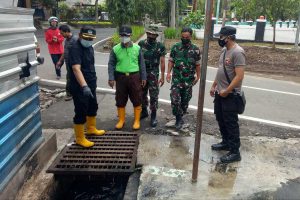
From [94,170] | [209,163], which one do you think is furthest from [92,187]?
[209,163]

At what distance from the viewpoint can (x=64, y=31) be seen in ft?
21.8

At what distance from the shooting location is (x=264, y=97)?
8148 mm

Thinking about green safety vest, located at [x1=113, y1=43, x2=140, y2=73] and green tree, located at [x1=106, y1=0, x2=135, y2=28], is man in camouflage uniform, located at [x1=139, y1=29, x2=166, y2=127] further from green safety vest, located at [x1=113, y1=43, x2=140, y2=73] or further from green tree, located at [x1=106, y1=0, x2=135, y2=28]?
green tree, located at [x1=106, y1=0, x2=135, y2=28]

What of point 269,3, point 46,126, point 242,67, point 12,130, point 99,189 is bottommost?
point 99,189

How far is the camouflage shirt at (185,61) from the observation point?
5273 mm

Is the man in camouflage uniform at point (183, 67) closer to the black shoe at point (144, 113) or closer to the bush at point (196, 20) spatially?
the black shoe at point (144, 113)

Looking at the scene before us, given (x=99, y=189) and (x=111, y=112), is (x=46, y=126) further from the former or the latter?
(x=99, y=189)

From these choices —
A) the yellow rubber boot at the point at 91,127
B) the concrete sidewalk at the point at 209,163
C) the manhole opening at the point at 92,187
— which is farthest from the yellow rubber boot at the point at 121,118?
the manhole opening at the point at 92,187

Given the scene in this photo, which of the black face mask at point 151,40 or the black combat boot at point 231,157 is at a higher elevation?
the black face mask at point 151,40

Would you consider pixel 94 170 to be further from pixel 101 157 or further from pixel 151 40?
pixel 151 40

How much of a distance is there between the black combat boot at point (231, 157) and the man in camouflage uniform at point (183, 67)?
1251 mm

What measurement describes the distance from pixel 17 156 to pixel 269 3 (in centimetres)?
1368

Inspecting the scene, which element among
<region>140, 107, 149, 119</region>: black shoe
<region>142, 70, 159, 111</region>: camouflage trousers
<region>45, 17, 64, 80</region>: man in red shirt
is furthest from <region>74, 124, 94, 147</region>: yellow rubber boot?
<region>45, 17, 64, 80</region>: man in red shirt

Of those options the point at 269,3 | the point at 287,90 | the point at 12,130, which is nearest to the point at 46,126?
the point at 12,130
